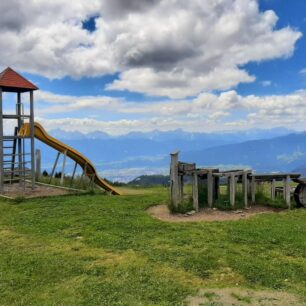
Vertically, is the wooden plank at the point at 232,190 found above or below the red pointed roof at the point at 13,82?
below

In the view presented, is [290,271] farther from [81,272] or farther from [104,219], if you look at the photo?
[104,219]

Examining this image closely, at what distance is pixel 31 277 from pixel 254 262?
533 cm

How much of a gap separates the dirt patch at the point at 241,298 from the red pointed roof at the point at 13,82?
1800cm

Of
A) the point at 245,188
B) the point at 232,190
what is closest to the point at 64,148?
the point at 232,190

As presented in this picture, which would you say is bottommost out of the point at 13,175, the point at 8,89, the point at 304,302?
the point at 304,302

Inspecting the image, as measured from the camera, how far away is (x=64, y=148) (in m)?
26.0

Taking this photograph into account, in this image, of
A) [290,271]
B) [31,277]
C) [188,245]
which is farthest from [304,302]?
[31,277]

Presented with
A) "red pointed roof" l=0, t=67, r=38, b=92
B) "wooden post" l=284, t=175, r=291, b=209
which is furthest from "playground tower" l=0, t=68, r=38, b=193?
"wooden post" l=284, t=175, r=291, b=209

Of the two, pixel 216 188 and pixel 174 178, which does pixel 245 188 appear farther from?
pixel 174 178

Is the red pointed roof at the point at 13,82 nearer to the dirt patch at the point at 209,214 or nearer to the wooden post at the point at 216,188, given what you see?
the dirt patch at the point at 209,214

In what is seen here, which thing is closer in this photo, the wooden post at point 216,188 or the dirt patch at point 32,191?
the wooden post at point 216,188

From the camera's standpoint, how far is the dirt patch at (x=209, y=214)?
51.9ft

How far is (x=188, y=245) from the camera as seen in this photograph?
11.7 m

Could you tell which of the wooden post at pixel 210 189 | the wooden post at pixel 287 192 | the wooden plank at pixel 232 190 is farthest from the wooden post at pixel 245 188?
the wooden post at pixel 287 192
